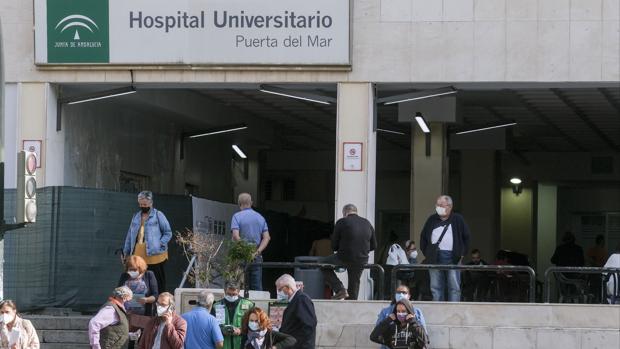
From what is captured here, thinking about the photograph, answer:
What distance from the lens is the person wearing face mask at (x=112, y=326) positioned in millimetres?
15953

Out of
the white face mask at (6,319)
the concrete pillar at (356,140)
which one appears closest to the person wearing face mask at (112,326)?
the white face mask at (6,319)

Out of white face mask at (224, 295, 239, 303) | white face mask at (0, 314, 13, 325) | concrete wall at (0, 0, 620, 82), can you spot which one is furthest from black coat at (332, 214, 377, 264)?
white face mask at (0, 314, 13, 325)

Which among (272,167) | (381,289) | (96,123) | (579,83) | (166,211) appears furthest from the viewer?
(272,167)

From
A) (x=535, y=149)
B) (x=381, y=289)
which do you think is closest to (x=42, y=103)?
(x=381, y=289)

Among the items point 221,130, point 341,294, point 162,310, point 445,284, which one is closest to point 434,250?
point 445,284

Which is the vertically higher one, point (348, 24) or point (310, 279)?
point (348, 24)

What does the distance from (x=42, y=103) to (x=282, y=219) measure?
8.49 m

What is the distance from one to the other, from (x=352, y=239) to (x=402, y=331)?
A: 2822 mm

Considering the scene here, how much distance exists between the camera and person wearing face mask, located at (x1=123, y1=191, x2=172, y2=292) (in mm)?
19188

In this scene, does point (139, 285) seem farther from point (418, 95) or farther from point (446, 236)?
point (418, 95)

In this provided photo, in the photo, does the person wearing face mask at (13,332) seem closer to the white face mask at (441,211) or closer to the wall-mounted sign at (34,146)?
the white face mask at (441,211)

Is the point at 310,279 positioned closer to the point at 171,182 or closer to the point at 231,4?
the point at 231,4

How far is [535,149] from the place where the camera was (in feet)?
122

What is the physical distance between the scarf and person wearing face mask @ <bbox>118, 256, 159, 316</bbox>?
2.13 metres
